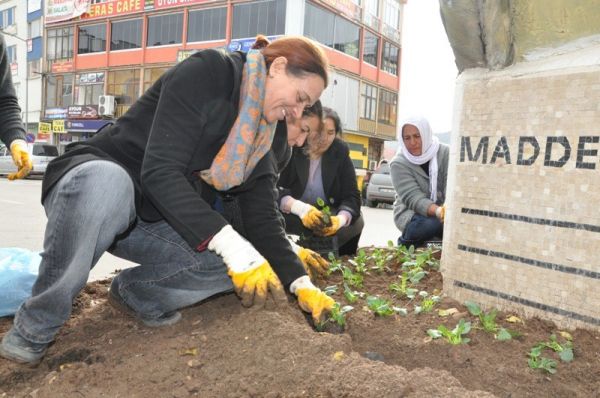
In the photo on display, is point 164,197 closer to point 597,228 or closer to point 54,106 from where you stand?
point 597,228

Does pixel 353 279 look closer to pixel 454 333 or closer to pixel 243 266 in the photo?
pixel 454 333

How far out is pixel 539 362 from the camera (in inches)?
63.3

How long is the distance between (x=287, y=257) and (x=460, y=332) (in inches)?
29.4

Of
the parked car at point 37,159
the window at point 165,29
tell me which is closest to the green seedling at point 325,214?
the parked car at point 37,159

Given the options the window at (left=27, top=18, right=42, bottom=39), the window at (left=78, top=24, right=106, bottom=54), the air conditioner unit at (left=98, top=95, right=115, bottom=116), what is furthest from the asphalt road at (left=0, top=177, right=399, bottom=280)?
the window at (left=27, top=18, right=42, bottom=39)

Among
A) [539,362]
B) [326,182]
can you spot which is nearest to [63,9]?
[326,182]

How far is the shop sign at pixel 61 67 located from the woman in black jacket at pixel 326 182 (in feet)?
95.8

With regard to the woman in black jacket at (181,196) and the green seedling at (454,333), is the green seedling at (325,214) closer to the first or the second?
the woman in black jacket at (181,196)

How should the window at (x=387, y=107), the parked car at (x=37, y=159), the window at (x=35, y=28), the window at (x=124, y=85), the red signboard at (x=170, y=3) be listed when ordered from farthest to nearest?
1. the window at (x=35, y=28)
2. the window at (x=387, y=107)
3. the window at (x=124, y=85)
4. the red signboard at (x=170, y=3)
5. the parked car at (x=37, y=159)

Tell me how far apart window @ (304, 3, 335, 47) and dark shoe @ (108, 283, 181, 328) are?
21474 mm

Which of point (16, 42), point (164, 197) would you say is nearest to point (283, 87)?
point (164, 197)

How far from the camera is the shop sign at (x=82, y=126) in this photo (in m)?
27.8

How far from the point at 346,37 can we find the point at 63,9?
16.6 m

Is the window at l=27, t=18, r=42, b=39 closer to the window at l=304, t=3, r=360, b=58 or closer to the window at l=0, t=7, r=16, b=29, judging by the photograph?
the window at l=0, t=7, r=16, b=29
